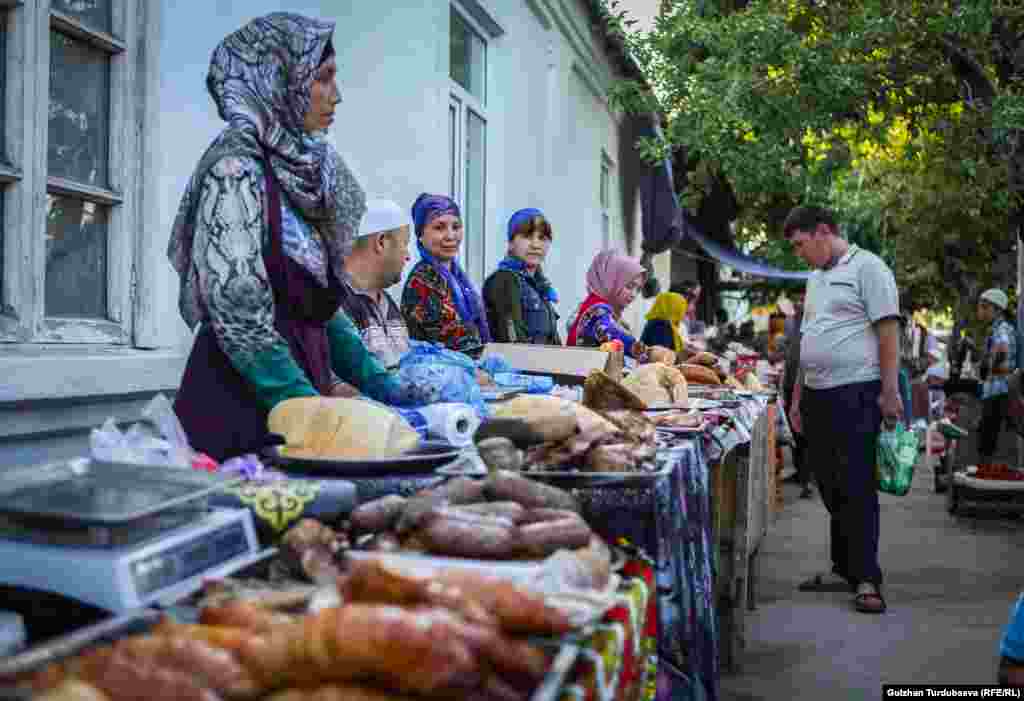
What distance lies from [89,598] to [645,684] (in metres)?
1.03

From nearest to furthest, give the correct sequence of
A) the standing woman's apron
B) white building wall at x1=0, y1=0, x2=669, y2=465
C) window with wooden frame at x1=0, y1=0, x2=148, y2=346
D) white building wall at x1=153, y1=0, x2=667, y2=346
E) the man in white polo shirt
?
the standing woman's apron → window with wooden frame at x1=0, y1=0, x2=148, y2=346 → white building wall at x1=0, y1=0, x2=669, y2=465 → white building wall at x1=153, y1=0, x2=667, y2=346 → the man in white polo shirt

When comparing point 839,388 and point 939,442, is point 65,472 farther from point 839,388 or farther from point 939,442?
point 939,442

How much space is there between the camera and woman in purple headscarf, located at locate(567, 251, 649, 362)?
6359mm

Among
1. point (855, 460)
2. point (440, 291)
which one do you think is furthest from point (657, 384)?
point (855, 460)

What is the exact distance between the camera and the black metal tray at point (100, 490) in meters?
1.42

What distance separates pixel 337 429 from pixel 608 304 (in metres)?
4.69

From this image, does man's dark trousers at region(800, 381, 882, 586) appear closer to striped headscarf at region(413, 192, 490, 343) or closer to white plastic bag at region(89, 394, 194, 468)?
striped headscarf at region(413, 192, 490, 343)

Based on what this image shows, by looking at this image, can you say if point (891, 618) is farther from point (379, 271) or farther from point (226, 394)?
point (226, 394)

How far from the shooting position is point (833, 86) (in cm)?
1000

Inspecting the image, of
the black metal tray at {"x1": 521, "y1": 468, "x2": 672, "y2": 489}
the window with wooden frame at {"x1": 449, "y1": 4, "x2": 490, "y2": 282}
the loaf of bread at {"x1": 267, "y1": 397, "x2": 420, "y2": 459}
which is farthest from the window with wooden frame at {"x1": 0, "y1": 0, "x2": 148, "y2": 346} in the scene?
the window with wooden frame at {"x1": 449, "y1": 4, "x2": 490, "y2": 282}

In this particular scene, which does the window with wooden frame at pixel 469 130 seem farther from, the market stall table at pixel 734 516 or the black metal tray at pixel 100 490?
the black metal tray at pixel 100 490

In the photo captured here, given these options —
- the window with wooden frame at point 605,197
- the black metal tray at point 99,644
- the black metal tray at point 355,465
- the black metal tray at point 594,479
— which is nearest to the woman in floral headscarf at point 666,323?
the window with wooden frame at point 605,197

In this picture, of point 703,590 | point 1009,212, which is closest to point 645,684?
point 703,590

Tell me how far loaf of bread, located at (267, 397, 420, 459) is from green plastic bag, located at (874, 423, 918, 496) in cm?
425
